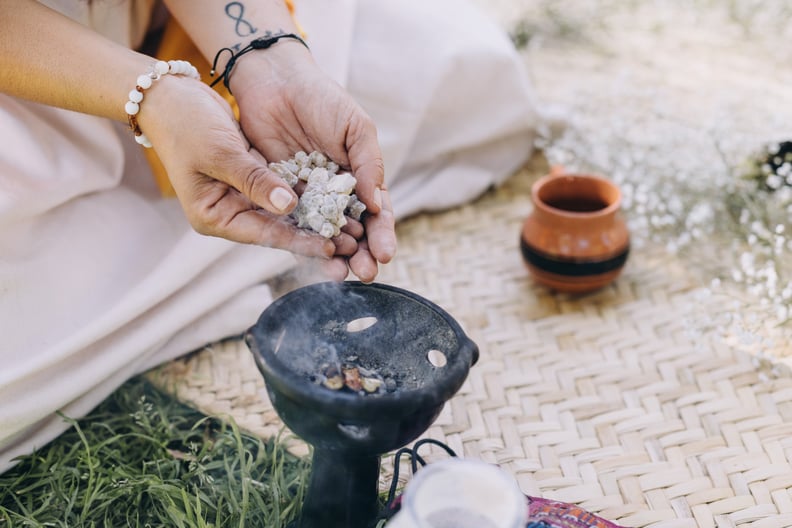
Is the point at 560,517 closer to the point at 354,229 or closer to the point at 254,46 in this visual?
the point at 354,229

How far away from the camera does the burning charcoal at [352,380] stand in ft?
3.97

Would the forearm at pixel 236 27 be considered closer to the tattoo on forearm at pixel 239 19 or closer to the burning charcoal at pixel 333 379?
the tattoo on forearm at pixel 239 19

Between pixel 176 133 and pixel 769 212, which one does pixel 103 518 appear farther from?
pixel 769 212

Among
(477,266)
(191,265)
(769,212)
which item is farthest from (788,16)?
(191,265)

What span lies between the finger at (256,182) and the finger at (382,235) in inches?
6.2

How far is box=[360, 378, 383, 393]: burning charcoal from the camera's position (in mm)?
1212

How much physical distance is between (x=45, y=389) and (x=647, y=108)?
2.03m

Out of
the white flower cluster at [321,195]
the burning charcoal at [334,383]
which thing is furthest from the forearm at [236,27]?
the burning charcoal at [334,383]

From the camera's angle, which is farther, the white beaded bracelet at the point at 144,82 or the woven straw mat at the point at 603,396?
the woven straw mat at the point at 603,396

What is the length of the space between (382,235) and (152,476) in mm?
622

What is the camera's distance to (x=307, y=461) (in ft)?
5.00

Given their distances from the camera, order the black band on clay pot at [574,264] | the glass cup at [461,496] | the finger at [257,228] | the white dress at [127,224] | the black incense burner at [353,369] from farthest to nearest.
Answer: the black band on clay pot at [574,264], the white dress at [127,224], the finger at [257,228], the black incense burner at [353,369], the glass cup at [461,496]

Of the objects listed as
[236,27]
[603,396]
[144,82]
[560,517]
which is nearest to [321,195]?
[144,82]

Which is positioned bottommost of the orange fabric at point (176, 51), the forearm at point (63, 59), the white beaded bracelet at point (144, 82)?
the orange fabric at point (176, 51)
